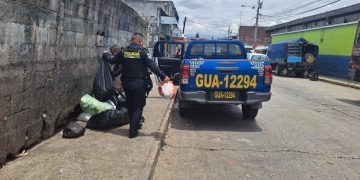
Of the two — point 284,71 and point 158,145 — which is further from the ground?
point 284,71

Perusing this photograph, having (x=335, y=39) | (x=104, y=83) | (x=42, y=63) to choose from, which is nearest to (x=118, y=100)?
(x=104, y=83)

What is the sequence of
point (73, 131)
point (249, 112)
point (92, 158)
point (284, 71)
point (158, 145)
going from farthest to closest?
point (284, 71)
point (249, 112)
point (73, 131)
point (158, 145)
point (92, 158)

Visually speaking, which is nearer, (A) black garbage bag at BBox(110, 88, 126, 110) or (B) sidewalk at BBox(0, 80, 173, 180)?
(B) sidewalk at BBox(0, 80, 173, 180)

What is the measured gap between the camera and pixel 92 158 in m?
4.78

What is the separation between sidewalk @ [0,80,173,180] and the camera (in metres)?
4.21

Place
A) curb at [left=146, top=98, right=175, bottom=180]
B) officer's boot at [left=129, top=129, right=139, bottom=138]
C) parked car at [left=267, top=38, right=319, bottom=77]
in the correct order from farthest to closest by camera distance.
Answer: parked car at [left=267, top=38, right=319, bottom=77], officer's boot at [left=129, top=129, right=139, bottom=138], curb at [left=146, top=98, right=175, bottom=180]

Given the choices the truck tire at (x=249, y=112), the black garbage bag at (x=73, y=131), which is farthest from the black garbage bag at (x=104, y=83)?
the truck tire at (x=249, y=112)

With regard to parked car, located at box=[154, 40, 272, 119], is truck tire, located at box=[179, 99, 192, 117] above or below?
below

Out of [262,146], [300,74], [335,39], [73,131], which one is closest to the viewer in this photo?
[73,131]

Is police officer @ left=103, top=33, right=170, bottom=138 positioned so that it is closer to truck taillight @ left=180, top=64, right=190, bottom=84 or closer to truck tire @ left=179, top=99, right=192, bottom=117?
truck taillight @ left=180, top=64, right=190, bottom=84

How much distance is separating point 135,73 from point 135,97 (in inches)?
15.6

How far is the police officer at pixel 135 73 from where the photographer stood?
5941 mm

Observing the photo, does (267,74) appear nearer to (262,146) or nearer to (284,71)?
(262,146)

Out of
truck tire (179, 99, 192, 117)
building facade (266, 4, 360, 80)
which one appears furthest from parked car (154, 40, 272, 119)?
building facade (266, 4, 360, 80)
